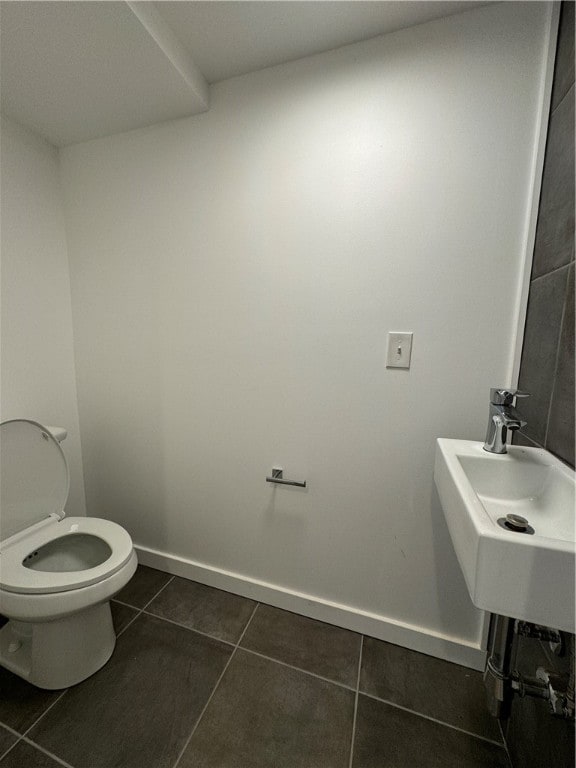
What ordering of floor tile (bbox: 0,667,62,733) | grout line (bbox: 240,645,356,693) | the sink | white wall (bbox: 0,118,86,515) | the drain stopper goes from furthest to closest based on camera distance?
white wall (bbox: 0,118,86,515) → grout line (bbox: 240,645,356,693) → floor tile (bbox: 0,667,62,733) → the drain stopper → the sink

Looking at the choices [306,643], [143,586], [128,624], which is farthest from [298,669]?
[143,586]

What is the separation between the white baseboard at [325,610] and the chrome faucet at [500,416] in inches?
32.0

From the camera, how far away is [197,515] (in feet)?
4.90

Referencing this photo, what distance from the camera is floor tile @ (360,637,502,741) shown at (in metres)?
0.98

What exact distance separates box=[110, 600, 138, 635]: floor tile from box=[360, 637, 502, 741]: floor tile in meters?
0.98

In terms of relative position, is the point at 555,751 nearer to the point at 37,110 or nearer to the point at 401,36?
the point at 401,36

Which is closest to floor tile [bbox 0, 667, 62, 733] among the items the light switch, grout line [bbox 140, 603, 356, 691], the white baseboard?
grout line [bbox 140, 603, 356, 691]

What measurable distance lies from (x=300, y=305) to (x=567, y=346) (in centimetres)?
81

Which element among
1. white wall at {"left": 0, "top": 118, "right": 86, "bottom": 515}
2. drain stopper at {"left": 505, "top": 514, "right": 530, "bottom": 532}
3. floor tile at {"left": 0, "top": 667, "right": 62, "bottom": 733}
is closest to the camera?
drain stopper at {"left": 505, "top": 514, "right": 530, "bottom": 532}

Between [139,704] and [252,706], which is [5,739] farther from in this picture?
[252,706]

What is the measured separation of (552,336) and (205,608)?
5.55ft

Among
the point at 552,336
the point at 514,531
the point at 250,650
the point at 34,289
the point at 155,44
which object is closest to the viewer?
the point at 514,531

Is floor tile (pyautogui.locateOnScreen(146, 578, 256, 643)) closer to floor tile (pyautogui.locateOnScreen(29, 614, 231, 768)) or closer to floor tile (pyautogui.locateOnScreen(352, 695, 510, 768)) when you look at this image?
floor tile (pyautogui.locateOnScreen(29, 614, 231, 768))

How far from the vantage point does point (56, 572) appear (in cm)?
107
